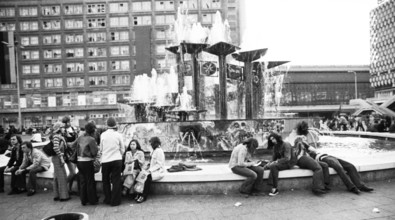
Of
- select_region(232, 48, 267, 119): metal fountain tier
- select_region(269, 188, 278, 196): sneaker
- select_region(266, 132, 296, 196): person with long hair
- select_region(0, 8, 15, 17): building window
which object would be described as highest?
select_region(0, 8, 15, 17): building window

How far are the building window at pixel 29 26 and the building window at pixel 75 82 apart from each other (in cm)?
1249

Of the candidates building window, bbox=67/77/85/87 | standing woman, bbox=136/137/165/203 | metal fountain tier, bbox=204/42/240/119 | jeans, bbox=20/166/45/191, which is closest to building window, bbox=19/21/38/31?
building window, bbox=67/77/85/87

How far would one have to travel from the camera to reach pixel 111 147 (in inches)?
211

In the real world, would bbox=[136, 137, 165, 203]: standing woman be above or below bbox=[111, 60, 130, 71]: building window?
below

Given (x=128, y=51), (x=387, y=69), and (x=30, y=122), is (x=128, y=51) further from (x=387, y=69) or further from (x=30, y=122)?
(x=387, y=69)

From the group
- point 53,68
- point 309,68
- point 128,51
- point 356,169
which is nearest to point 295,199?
point 356,169

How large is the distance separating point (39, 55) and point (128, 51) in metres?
17.9

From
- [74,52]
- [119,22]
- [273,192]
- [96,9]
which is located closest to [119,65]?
[119,22]

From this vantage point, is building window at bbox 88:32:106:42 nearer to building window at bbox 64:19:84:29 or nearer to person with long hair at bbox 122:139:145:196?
building window at bbox 64:19:84:29

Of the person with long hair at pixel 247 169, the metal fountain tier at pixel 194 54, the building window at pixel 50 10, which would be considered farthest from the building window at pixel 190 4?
the person with long hair at pixel 247 169

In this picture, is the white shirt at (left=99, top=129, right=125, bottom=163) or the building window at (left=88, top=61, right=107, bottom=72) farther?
the building window at (left=88, top=61, right=107, bottom=72)

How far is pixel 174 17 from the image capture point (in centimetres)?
5716

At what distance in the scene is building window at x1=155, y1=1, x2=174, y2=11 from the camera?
188 ft

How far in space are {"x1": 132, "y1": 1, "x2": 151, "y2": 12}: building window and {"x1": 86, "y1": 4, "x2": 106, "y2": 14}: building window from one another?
6242 mm
